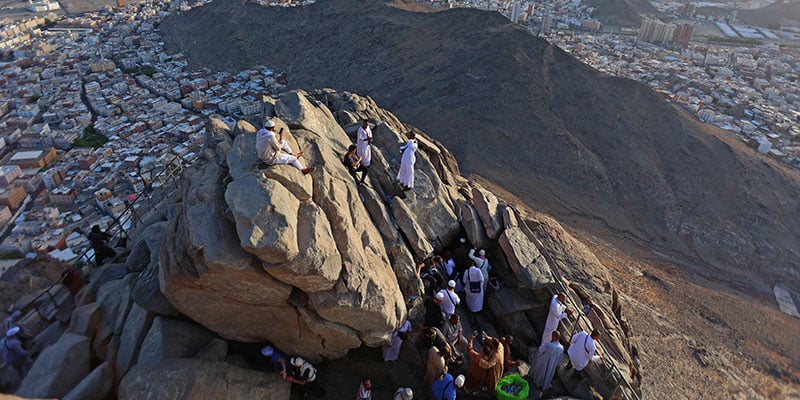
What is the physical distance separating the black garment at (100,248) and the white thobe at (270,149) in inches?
316

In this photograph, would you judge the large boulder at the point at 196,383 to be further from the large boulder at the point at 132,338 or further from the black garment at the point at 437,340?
the black garment at the point at 437,340

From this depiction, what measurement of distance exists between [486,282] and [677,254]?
66.1ft

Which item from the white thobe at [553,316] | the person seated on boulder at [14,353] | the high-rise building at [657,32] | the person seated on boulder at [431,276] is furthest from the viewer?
the high-rise building at [657,32]

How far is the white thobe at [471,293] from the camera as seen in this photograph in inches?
501

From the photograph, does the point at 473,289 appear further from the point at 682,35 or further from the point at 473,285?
the point at 682,35

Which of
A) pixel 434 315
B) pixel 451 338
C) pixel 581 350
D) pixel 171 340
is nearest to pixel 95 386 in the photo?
pixel 171 340

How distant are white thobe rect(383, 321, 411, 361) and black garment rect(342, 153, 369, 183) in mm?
4395

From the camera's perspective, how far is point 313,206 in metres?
10.4

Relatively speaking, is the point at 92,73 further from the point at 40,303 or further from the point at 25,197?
the point at 40,303

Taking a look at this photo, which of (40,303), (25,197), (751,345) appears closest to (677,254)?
(751,345)

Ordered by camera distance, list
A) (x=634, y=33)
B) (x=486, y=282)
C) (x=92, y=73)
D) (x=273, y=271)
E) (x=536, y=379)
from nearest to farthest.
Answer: (x=273, y=271) → (x=536, y=379) → (x=486, y=282) → (x=92, y=73) → (x=634, y=33)

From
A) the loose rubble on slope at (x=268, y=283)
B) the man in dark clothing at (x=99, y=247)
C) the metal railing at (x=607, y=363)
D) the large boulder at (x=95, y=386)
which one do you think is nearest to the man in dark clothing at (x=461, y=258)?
the loose rubble on slope at (x=268, y=283)

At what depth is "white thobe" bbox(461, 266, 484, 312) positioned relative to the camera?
12.7 metres

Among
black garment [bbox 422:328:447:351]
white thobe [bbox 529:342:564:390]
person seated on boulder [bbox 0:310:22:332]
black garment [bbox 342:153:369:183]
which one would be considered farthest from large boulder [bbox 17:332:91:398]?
white thobe [bbox 529:342:564:390]
